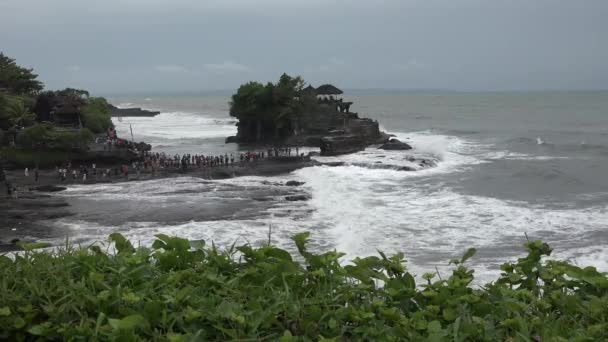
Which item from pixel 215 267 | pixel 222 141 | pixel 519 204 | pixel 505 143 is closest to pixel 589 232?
pixel 519 204

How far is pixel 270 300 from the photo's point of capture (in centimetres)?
358

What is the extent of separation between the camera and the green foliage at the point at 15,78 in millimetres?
62925

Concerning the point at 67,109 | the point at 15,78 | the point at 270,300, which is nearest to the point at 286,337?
the point at 270,300

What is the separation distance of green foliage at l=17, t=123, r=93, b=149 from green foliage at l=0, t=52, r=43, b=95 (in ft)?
75.4

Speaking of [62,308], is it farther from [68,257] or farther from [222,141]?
[222,141]

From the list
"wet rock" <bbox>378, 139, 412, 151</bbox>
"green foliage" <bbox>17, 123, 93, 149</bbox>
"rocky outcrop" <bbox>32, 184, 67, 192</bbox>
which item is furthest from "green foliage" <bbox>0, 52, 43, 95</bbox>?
"wet rock" <bbox>378, 139, 412, 151</bbox>

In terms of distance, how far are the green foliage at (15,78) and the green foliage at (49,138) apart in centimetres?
2298

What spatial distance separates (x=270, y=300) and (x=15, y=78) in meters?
71.9

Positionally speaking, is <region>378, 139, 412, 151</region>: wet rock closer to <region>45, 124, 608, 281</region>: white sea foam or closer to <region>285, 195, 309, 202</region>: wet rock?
<region>45, 124, 608, 281</region>: white sea foam

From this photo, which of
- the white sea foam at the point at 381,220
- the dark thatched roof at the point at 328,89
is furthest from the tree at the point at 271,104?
the white sea foam at the point at 381,220

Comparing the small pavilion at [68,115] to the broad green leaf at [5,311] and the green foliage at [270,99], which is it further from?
the broad green leaf at [5,311]

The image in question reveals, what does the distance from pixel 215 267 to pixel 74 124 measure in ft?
171

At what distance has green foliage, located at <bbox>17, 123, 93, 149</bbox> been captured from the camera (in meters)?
41.7

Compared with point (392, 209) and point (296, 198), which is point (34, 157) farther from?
point (392, 209)
